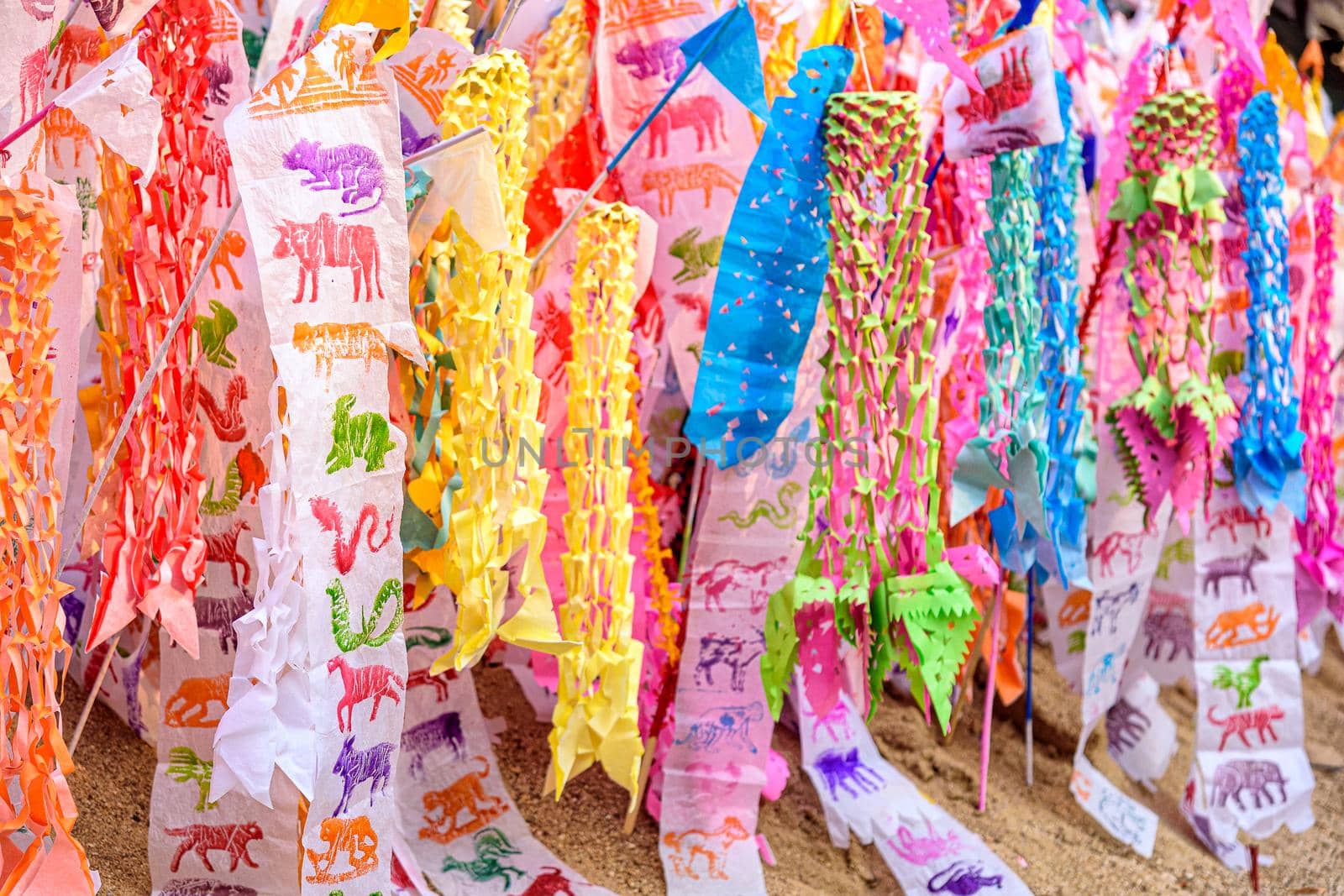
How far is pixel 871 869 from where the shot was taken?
1.72 m

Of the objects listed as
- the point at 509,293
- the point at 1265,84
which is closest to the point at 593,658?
the point at 509,293

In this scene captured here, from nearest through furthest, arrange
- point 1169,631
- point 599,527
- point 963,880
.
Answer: point 599,527 → point 963,880 → point 1169,631

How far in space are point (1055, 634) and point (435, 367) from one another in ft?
4.25

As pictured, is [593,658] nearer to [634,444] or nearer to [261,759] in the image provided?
[634,444]

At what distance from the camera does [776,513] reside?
1.50 meters

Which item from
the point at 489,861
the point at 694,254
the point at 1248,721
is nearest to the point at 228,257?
the point at 694,254

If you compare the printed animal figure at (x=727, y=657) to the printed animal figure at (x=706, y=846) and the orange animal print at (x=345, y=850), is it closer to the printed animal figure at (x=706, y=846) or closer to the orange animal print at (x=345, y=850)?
the printed animal figure at (x=706, y=846)

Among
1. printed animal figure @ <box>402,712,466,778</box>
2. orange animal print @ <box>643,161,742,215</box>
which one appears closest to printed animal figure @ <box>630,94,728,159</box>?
orange animal print @ <box>643,161,742,215</box>

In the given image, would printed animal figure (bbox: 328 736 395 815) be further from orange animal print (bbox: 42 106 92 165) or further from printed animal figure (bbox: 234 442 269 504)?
orange animal print (bbox: 42 106 92 165)

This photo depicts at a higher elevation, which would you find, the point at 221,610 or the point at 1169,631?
the point at 221,610

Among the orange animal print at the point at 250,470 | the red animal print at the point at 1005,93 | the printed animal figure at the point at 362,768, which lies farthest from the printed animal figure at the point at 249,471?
the red animal print at the point at 1005,93

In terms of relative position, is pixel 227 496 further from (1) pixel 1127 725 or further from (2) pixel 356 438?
(1) pixel 1127 725

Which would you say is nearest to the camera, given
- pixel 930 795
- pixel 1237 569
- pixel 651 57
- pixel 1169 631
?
pixel 651 57

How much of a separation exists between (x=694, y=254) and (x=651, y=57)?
23 cm
